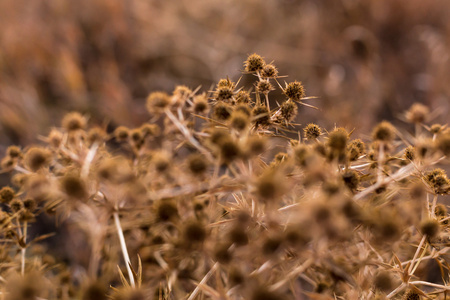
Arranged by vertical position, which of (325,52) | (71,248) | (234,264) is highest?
(325,52)

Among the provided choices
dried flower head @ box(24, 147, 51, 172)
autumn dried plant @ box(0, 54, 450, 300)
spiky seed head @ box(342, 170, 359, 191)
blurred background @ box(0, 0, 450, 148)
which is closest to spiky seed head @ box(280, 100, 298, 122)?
autumn dried plant @ box(0, 54, 450, 300)

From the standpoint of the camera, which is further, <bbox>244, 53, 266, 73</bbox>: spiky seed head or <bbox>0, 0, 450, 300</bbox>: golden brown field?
<bbox>244, 53, 266, 73</bbox>: spiky seed head

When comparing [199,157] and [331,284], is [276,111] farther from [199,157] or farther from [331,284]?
[331,284]

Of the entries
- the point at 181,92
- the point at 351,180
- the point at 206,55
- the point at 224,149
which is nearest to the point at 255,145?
the point at 224,149

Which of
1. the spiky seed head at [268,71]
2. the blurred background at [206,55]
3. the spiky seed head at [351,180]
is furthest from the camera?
the blurred background at [206,55]

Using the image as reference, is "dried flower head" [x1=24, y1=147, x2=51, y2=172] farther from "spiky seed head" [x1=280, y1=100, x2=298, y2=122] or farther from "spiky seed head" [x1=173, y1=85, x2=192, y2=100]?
"spiky seed head" [x1=280, y1=100, x2=298, y2=122]

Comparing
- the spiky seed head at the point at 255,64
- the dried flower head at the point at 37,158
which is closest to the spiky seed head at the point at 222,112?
the spiky seed head at the point at 255,64

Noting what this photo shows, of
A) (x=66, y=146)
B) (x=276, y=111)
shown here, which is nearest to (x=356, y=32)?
(x=276, y=111)

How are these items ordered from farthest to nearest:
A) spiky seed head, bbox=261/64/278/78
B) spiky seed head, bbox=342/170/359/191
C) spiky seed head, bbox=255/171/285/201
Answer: spiky seed head, bbox=261/64/278/78 < spiky seed head, bbox=342/170/359/191 < spiky seed head, bbox=255/171/285/201

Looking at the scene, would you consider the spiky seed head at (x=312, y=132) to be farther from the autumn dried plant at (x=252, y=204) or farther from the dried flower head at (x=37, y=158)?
the dried flower head at (x=37, y=158)
